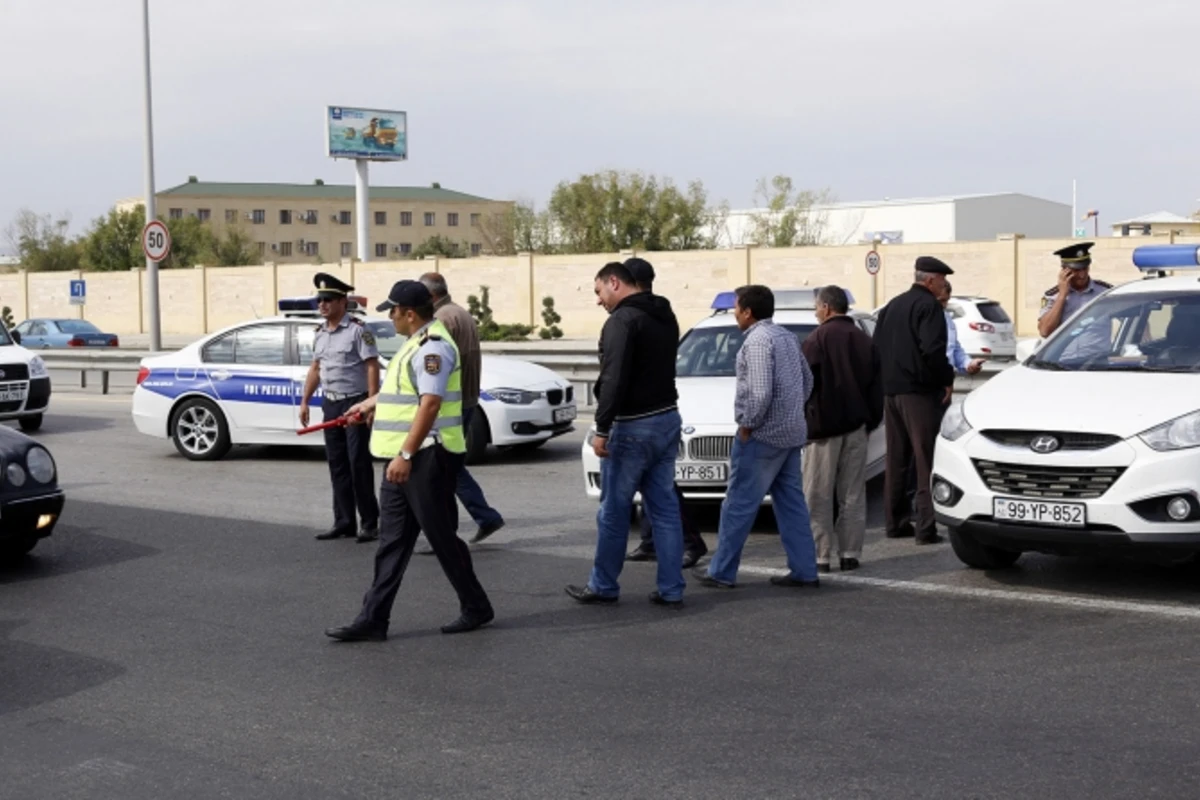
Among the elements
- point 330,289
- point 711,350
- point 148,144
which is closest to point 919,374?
point 711,350

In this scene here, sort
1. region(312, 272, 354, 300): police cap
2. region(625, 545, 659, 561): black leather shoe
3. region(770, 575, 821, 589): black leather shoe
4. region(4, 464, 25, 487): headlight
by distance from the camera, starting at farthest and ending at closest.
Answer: region(312, 272, 354, 300): police cap
region(625, 545, 659, 561): black leather shoe
region(4, 464, 25, 487): headlight
region(770, 575, 821, 589): black leather shoe

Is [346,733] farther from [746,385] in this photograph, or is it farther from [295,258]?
[295,258]

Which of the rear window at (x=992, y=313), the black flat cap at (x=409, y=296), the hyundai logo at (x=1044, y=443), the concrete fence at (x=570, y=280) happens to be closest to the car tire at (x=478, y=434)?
the black flat cap at (x=409, y=296)

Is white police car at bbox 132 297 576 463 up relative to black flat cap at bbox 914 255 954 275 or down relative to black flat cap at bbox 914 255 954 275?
down

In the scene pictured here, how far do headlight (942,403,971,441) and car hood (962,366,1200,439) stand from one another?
5cm

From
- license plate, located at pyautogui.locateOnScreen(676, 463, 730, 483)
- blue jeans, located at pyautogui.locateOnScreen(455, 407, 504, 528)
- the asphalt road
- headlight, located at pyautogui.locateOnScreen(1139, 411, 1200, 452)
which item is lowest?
the asphalt road

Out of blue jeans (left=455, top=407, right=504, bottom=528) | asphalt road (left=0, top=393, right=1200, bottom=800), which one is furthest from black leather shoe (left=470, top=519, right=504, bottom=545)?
asphalt road (left=0, top=393, right=1200, bottom=800)

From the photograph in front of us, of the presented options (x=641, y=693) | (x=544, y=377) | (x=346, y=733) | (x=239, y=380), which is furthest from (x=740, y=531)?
(x=239, y=380)

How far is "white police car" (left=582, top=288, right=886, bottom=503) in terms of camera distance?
10.5 m

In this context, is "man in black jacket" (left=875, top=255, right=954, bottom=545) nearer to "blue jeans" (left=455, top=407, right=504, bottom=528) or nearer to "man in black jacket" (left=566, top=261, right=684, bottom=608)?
"man in black jacket" (left=566, top=261, right=684, bottom=608)

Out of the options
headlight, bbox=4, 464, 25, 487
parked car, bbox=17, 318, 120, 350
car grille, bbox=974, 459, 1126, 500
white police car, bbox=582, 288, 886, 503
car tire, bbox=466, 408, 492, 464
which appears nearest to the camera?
car grille, bbox=974, 459, 1126, 500

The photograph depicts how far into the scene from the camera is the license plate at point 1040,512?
7.89m

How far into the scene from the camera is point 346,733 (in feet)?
19.6

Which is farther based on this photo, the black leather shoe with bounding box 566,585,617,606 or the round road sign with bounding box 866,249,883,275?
the round road sign with bounding box 866,249,883,275
